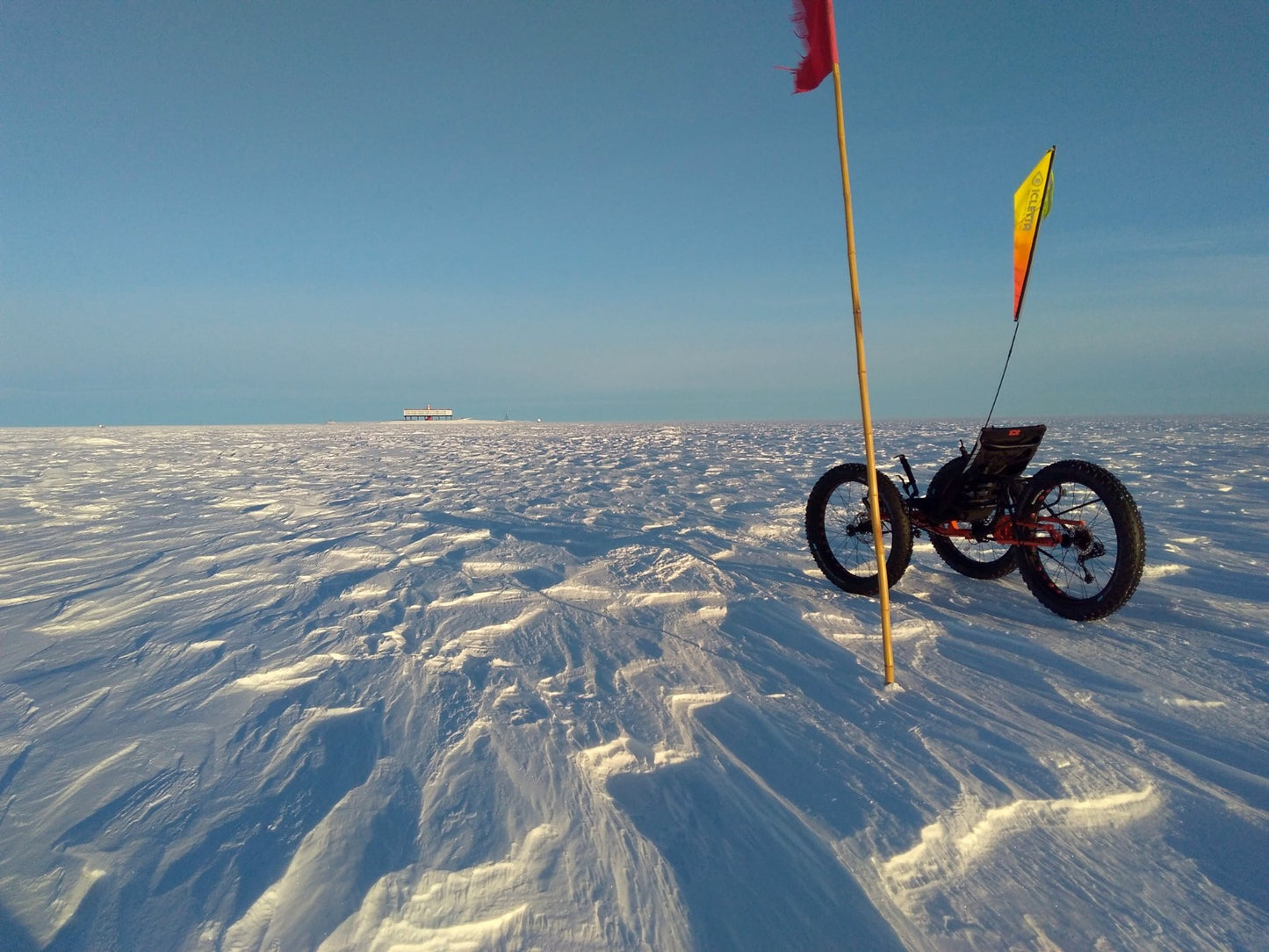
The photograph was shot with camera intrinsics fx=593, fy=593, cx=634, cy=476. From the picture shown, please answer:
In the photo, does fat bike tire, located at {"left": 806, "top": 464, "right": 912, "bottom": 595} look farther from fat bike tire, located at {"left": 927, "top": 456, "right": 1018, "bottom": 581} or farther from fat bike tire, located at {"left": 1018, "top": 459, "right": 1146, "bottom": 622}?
fat bike tire, located at {"left": 1018, "top": 459, "right": 1146, "bottom": 622}

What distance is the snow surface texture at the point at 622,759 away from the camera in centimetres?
154

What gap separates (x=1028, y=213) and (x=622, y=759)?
3528 mm

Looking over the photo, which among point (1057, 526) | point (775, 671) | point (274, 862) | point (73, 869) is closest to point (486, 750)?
point (274, 862)

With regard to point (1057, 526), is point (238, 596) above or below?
below

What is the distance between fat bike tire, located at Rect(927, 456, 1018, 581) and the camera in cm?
397

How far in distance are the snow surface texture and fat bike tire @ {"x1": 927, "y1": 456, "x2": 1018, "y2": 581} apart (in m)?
0.11

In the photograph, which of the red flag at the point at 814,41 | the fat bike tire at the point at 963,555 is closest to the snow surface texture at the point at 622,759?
the fat bike tire at the point at 963,555

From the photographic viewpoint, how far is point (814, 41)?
2830 mm

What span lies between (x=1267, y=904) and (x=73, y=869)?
321 cm

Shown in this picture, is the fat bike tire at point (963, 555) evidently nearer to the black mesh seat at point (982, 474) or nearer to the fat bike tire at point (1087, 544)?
the black mesh seat at point (982, 474)

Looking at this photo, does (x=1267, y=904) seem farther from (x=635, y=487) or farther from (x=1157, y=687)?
(x=635, y=487)

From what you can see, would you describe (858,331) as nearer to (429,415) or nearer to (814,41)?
(814,41)

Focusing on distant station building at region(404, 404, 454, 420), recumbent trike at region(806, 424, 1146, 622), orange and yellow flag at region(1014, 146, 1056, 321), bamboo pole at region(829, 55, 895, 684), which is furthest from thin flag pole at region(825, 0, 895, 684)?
distant station building at region(404, 404, 454, 420)

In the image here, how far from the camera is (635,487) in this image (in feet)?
29.3
